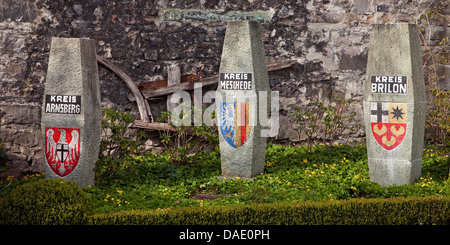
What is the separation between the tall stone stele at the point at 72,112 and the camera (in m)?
6.80

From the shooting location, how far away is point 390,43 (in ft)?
22.8

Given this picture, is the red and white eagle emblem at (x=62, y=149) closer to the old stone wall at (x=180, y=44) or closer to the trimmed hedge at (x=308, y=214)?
the trimmed hedge at (x=308, y=214)

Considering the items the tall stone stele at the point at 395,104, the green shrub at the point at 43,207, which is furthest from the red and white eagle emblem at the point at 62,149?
the tall stone stele at the point at 395,104

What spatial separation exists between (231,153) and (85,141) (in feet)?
6.12

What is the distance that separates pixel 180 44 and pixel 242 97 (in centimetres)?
212

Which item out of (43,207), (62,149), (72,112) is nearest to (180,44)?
(72,112)

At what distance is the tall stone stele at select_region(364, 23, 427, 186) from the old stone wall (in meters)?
2.32

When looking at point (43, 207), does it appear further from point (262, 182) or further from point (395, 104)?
point (395, 104)

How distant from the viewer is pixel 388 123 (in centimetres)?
698

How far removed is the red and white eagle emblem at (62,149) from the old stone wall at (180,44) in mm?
2279

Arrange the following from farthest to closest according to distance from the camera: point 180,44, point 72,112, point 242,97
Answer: point 180,44
point 242,97
point 72,112

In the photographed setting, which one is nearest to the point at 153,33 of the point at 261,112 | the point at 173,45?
the point at 173,45

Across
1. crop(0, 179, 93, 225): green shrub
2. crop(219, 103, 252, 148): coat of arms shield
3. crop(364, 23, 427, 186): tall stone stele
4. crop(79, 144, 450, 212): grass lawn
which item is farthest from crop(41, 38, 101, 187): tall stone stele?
crop(364, 23, 427, 186): tall stone stele

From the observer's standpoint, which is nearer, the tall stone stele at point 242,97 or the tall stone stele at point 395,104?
the tall stone stele at point 395,104
